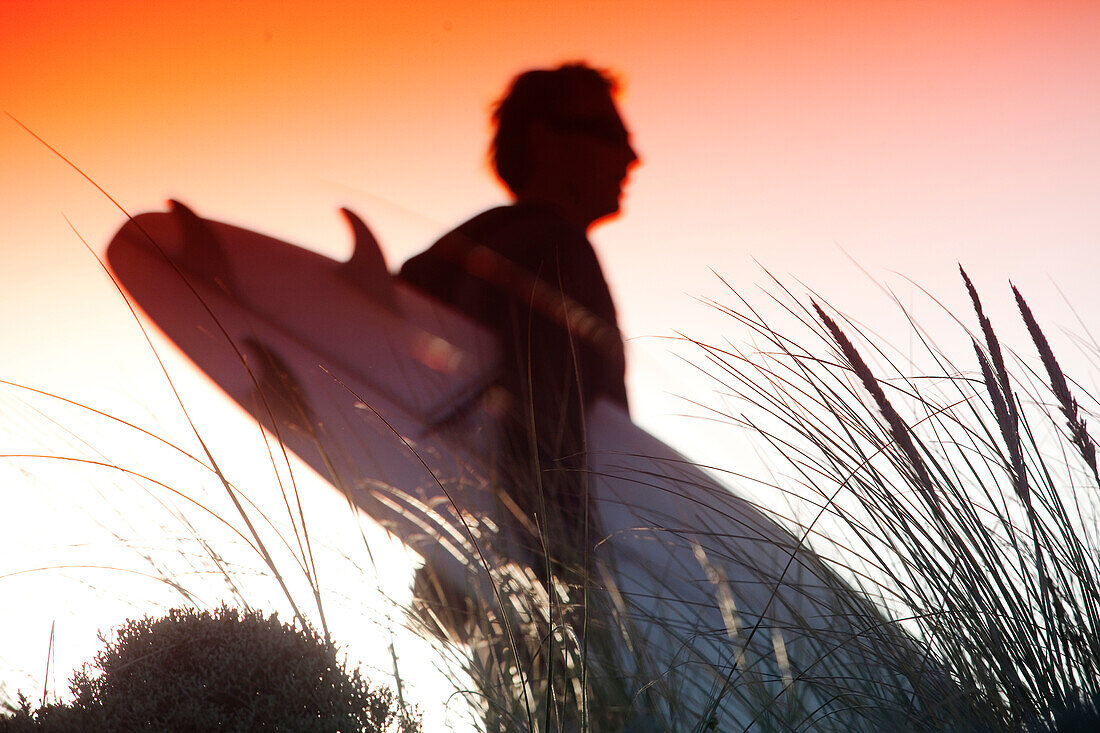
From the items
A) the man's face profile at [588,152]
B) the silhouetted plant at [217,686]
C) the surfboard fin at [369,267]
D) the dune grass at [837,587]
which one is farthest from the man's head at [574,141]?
the silhouetted plant at [217,686]

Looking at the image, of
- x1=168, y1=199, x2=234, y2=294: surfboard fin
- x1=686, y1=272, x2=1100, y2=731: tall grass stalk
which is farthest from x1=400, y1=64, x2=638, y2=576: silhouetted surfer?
x1=168, y1=199, x2=234, y2=294: surfboard fin

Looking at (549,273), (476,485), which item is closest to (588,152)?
(549,273)

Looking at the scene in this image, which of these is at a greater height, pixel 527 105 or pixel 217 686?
pixel 527 105

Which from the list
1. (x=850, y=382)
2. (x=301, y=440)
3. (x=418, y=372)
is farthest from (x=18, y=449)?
(x=850, y=382)

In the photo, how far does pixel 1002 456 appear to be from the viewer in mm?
647

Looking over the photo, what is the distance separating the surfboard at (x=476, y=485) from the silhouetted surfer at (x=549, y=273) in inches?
1.8

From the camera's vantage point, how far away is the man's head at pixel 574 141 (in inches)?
58.1

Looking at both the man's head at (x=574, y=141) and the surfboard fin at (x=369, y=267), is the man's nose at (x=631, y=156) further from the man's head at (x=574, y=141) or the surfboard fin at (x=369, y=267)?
the surfboard fin at (x=369, y=267)

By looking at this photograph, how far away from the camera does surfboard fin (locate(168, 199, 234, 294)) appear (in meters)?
1.78

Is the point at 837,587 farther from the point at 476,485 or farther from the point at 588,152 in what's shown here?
the point at 588,152

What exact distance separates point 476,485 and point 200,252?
1.21 m

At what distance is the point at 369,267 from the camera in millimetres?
1664

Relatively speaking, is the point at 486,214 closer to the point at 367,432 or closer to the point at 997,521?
the point at 367,432

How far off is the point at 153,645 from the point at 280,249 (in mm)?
1366
